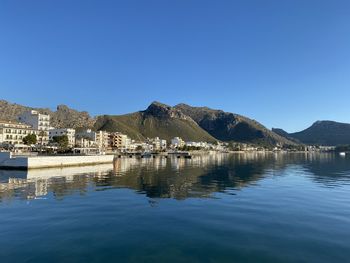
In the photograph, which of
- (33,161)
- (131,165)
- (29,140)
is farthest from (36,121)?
(33,161)

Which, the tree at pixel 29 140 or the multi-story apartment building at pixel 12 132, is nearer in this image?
the tree at pixel 29 140

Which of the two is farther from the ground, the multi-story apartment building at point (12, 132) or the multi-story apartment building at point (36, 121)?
the multi-story apartment building at point (36, 121)

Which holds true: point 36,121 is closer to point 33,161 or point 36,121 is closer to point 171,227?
Answer: point 33,161

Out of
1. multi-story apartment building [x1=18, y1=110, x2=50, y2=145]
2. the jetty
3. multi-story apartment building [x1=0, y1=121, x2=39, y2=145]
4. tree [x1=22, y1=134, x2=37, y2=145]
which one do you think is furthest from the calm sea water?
multi-story apartment building [x1=18, y1=110, x2=50, y2=145]

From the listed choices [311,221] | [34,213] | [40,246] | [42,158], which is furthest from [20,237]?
[42,158]

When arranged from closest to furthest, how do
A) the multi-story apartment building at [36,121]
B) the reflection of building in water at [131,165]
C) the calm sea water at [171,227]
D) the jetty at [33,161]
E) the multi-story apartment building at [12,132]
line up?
the calm sea water at [171,227]
the jetty at [33,161]
the reflection of building in water at [131,165]
the multi-story apartment building at [12,132]
the multi-story apartment building at [36,121]

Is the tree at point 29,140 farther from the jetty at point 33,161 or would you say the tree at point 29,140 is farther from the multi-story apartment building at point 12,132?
the jetty at point 33,161

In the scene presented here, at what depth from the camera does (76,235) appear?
22500 mm

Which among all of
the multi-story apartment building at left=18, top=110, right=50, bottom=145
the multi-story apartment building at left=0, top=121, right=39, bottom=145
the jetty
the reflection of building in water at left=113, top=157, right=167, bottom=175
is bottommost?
the reflection of building in water at left=113, top=157, right=167, bottom=175

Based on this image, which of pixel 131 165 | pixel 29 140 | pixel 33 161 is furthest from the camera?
pixel 29 140

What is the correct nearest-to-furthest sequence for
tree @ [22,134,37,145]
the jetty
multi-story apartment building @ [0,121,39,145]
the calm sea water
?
1. the calm sea water
2. the jetty
3. tree @ [22,134,37,145]
4. multi-story apartment building @ [0,121,39,145]

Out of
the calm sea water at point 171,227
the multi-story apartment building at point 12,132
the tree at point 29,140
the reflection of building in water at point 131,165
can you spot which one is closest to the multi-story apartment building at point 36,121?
the multi-story apartment building at point 12,132

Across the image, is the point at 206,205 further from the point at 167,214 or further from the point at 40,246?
the point at 40,246

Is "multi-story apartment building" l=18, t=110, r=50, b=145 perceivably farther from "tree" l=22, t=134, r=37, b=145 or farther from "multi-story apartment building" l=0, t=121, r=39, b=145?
"tree" l=22, t=134, r=37, b=145
